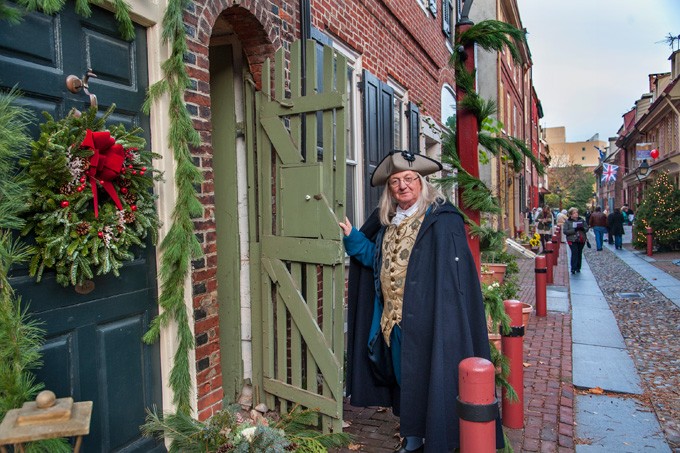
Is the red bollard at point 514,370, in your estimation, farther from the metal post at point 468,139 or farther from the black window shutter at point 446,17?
the black window shutter at point 446,17

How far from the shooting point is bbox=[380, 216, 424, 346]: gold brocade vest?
3469 mm

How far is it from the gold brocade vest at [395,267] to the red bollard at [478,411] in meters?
1.23

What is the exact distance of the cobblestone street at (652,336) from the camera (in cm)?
471

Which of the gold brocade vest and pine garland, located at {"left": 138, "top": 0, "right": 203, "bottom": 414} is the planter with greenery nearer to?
pine garland, located at {"left": 138, "top": 0, "right": 203, "bottom": 414}

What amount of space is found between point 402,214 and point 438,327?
77 cm

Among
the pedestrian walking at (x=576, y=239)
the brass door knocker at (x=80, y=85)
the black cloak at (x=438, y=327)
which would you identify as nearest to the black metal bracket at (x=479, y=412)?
the black cloak at (x=438, y=327)

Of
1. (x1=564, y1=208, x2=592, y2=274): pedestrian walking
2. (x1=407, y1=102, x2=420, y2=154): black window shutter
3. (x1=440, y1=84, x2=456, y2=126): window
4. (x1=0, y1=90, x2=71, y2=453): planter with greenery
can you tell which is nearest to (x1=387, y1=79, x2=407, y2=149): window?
(x1=407, y1=102, x2=420, y2=154): black window shutter

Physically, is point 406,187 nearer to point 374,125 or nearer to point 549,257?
point 374,125

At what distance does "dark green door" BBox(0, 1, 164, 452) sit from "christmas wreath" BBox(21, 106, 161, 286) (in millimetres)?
147

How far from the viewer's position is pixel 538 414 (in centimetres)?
439

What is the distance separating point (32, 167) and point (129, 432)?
1515 mm

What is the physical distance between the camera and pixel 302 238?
369cm

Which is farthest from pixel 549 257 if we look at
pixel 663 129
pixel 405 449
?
pixel 663 129

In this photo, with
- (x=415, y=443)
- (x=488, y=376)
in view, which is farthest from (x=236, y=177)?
(x=488, y=376)
